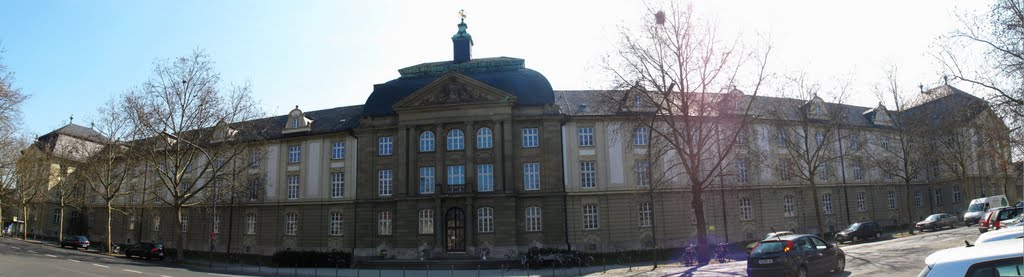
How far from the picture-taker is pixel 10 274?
25578mm

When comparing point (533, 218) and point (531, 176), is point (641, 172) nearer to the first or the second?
point (531, 176)

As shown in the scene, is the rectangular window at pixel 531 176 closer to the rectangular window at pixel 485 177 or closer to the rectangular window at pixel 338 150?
the rectangular window at pixel 485 177

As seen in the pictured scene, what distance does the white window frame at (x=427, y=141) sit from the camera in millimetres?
40906

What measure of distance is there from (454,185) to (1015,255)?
34.6 meters

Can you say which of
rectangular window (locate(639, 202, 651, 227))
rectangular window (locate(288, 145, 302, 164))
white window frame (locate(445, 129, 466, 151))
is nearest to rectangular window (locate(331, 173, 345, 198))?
rectangular window (locate(288, 145, 302, 164))

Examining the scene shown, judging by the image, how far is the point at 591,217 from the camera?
127ft

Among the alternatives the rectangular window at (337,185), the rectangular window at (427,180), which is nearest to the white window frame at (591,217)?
the rectangular window at (427,180)

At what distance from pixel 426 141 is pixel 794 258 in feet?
93.3

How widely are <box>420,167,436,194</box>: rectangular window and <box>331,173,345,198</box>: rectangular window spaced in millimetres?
7152

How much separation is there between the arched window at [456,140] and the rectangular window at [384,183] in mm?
5156

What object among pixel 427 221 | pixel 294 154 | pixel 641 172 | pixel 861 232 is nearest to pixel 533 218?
pixel 427 221

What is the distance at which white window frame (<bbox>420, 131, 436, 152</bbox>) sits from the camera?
4091 centimetres

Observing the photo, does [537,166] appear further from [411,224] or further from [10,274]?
[10,274]

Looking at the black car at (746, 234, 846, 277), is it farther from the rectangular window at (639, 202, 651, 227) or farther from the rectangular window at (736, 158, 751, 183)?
the rectangular window at (736, 158, 751, 183)
